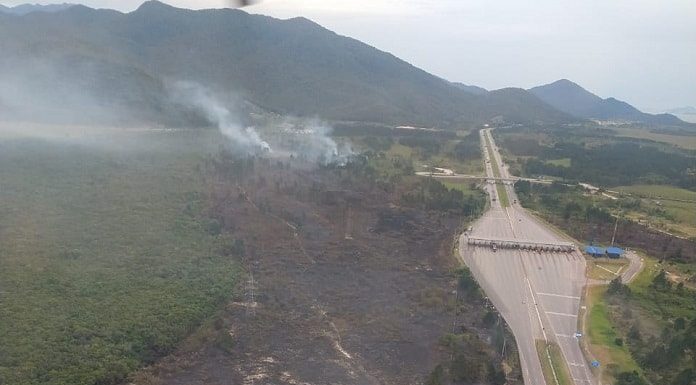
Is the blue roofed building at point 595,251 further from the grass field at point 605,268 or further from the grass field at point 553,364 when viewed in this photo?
the grass field at point 553,364

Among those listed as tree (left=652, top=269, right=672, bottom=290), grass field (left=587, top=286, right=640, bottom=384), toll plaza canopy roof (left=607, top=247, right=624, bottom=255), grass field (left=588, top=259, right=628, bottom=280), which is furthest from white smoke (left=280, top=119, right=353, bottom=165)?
grass field (left=587, top=286, right=640, bottom=384)

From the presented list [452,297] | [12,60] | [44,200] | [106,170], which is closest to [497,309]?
[452,297]

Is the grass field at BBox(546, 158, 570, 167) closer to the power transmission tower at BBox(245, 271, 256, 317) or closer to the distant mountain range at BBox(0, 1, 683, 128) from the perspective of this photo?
the distant mountain range at BBox(0, 1, 683, 128)

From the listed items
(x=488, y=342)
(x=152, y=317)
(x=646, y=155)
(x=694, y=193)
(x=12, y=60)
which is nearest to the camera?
(x=152, y=317)

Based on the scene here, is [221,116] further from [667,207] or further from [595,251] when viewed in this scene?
[667,207]

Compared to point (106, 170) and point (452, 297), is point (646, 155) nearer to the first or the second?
point (452, 297)

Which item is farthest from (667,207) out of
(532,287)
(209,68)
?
(209,68)
